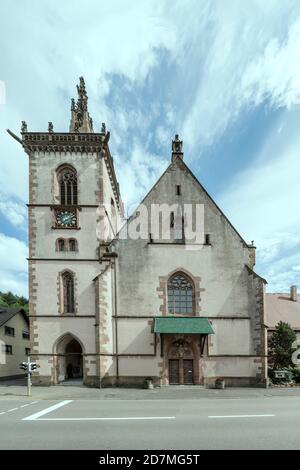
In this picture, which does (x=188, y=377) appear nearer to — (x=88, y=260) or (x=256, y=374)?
(x=256, y=374)

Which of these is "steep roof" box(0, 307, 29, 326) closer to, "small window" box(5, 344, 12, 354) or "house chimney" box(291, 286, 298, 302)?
"small window" box(5, 344, 12, 354)

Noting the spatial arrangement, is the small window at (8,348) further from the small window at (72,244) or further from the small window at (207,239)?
the small window at (207,239)

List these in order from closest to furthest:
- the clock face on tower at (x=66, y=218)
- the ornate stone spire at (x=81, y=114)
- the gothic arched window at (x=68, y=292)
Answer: the gothic arched window at (x=68, y=292) → the clock face on tower at (x=66, y=218) → the ornate stone spire at (x=81, y=114)

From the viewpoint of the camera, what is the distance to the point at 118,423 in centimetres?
1115

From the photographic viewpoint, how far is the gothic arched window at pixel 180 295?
26203 millimetres

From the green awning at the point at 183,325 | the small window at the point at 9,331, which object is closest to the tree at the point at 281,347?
the green awning at the point at 183,325

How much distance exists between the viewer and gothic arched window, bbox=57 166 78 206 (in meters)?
27.9

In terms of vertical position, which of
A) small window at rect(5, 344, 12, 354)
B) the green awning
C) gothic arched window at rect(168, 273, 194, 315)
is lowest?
small window at rect(5, 344, 12, 354)

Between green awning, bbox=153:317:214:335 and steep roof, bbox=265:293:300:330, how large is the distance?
569 inches

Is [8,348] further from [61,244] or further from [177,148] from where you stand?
[177,148]

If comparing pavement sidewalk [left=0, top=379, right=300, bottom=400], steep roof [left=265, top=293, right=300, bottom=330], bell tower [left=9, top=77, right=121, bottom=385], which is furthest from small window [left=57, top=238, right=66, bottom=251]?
steep roof [left=265, top=293, right=300, bottom=330]

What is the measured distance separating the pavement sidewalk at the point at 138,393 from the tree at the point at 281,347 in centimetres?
556

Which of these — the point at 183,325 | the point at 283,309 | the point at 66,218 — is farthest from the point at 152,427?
the point at 283,309

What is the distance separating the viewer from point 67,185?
2803 centimetres
